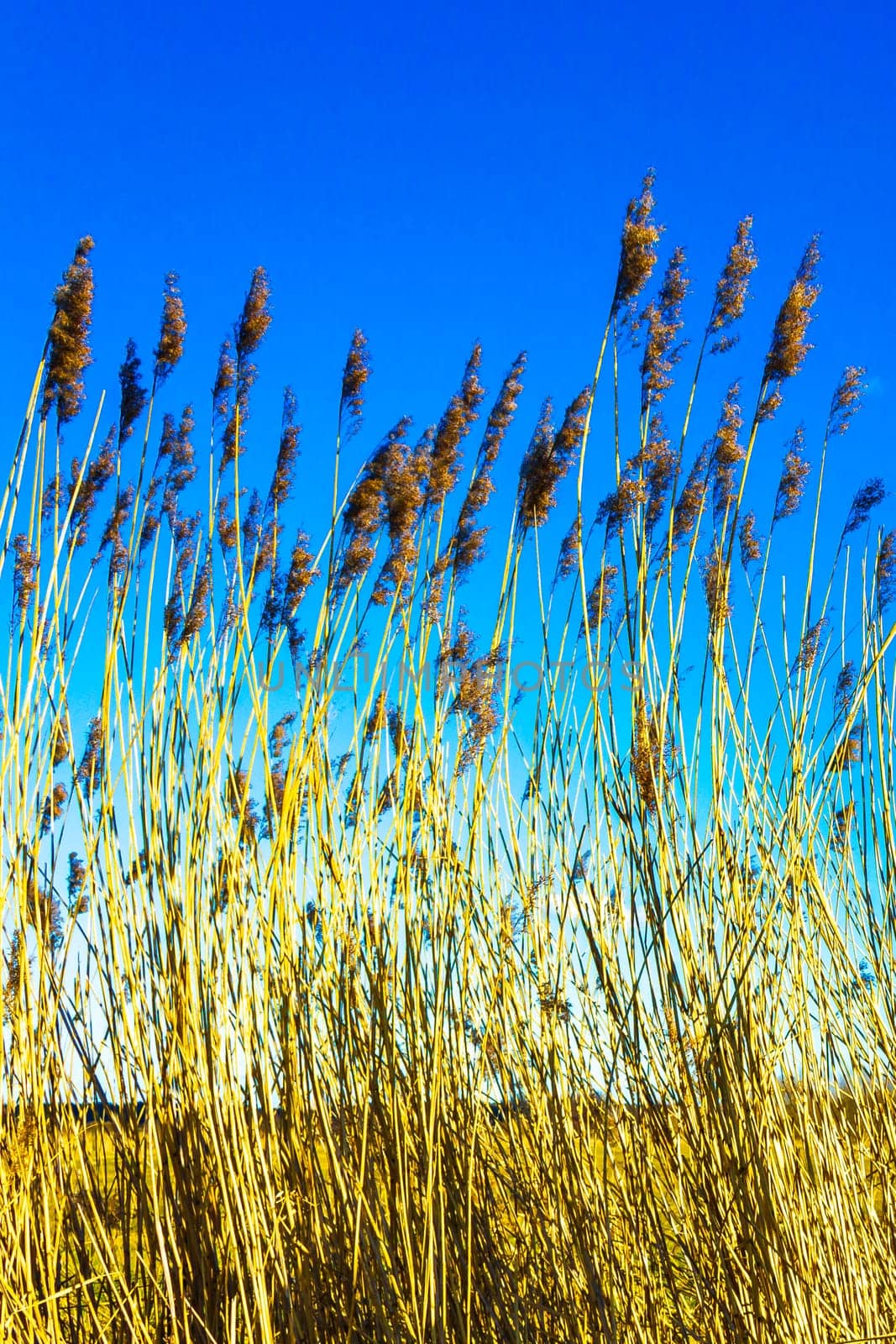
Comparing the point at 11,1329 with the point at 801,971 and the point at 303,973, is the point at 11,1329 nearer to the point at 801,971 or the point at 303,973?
the point at 303,973

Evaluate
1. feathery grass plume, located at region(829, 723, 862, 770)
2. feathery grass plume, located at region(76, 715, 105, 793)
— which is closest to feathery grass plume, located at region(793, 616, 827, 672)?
feathery grass plume, located at region(829, 723, 862, 770)

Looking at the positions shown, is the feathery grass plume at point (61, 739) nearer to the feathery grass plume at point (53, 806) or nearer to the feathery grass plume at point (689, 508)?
the feathery grass plume at point (53, 806)

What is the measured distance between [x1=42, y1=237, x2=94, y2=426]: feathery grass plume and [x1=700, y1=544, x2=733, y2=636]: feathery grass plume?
41.3 inches

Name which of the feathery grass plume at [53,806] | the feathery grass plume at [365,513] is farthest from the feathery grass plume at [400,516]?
the feathery grass plume at [53,806]

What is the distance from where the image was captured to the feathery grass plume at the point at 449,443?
1.65m

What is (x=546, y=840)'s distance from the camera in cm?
166

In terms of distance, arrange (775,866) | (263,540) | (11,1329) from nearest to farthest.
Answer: (11,1329)
(263,540)
(775,866)

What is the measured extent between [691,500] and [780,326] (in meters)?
0.32

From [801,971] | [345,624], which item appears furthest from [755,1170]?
[345,624]

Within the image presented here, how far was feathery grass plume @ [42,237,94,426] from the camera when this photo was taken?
62.0 inches

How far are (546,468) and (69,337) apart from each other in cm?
78

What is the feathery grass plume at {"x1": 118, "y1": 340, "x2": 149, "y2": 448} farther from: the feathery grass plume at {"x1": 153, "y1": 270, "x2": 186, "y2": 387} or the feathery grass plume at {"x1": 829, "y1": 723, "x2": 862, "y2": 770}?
the feathery grass plume at {"x1": 829, "y1": 723, "x2": 862, "y2": 770}

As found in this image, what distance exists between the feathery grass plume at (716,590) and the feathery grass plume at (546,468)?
281mm

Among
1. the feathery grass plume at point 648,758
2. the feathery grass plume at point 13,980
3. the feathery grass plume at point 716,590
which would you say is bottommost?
the feathery grass plume at point 13,980
